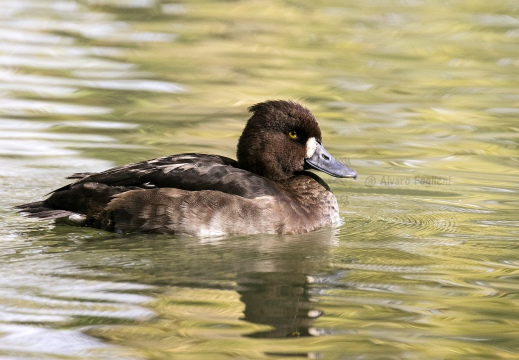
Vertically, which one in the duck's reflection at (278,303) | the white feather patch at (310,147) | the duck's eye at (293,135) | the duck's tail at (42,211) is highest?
the duck's eye at (293,135)

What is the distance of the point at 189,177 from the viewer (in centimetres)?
841

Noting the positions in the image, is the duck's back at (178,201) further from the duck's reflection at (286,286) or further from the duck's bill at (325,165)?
the duck's bill at (325,165)

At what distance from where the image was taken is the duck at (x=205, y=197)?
327 inches

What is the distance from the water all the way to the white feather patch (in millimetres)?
719

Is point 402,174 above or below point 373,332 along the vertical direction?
above

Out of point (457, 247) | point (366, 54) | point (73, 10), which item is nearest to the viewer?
point (457, 247)

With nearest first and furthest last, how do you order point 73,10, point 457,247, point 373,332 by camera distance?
point 373,332 < point 457,247 < point 73,10

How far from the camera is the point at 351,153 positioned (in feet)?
37.8

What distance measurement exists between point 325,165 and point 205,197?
1.38m

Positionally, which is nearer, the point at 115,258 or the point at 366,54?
the point at 115,258

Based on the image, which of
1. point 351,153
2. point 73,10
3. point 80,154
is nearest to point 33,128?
point 80,154

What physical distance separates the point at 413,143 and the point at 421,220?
303 cm

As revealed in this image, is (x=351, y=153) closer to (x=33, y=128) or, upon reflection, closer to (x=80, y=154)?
(x=80, y=154)

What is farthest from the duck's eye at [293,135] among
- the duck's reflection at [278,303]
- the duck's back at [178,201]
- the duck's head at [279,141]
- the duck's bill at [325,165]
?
the duck's reflection at [278,303]
